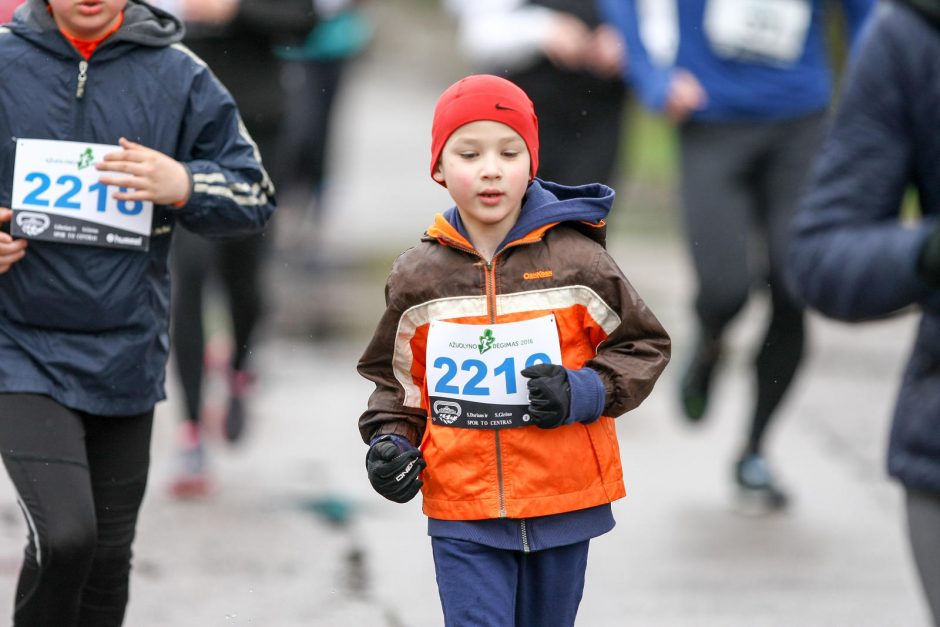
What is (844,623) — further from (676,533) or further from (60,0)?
(60,0)

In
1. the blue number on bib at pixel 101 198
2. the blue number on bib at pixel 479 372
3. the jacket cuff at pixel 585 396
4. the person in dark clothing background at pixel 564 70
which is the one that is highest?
the person in dark clothing background at pixel 564 70

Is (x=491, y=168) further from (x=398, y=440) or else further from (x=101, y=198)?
(x=101, y=198)

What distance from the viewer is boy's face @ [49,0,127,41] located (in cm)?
370

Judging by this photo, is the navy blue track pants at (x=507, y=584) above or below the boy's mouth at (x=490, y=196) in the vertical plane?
below

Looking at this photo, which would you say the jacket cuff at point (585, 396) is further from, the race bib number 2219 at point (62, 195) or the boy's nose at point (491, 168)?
the race bib number 2219 at point (62, 195)

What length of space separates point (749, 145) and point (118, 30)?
2.80m

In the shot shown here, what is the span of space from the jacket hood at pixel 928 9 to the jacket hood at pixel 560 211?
843 mm

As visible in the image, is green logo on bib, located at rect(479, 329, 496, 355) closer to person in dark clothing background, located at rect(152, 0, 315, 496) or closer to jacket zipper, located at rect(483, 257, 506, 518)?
jacket zipper, located at rect(483, 257, 506, 518)

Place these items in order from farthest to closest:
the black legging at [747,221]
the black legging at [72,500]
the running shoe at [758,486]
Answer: the running shoe at [758,486]
the black legging at [747,221]
the black legging at [72,500]

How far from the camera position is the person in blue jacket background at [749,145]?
235 inches

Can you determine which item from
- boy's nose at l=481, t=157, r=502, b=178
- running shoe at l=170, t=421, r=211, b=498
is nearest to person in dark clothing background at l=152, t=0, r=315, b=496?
running shoe at l=170, t=421, r=211, b=498

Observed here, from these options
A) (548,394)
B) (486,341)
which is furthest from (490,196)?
(548,394)

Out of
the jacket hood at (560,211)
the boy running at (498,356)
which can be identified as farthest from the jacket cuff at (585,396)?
the jacket hood at (560,211)

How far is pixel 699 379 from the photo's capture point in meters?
6.45
